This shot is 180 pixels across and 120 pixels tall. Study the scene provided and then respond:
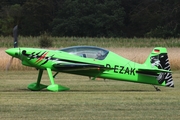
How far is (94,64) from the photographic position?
55.7 ft

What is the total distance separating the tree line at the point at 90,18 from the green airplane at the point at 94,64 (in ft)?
152

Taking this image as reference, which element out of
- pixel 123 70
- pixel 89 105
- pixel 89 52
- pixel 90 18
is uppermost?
pixel 89 52

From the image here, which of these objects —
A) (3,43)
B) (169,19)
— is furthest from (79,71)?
(169,19)

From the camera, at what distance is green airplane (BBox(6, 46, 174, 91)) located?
16.9 meters

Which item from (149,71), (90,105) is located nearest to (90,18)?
(149,71)

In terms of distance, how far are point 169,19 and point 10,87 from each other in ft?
157

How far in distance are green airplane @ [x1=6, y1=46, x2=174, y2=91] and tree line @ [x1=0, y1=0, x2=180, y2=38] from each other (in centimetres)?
4646

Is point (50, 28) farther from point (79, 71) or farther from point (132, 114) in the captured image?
point (132, 114)

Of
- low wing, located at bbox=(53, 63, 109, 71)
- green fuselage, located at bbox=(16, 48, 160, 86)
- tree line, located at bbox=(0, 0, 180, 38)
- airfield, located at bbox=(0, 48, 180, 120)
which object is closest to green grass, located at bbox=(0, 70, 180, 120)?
airfield, located at bbox=(0, 48, 180, 120)

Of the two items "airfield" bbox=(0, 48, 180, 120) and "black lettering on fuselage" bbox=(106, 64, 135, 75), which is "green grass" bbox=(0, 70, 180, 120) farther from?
"black lettering on fuselage" bbox=(106, 64, 135, 75)

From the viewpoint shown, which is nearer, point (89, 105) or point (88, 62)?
point (89, 105)

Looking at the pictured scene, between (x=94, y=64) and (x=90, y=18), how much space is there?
164 feet

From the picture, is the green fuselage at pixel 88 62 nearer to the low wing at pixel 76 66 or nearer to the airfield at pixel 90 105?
the low wing at pixel 76 66

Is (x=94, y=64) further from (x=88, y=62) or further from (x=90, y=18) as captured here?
(x=90, y=18)
